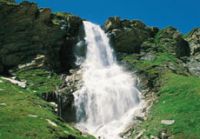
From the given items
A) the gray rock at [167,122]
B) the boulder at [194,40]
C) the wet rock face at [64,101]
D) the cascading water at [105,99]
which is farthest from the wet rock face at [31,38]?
the gray rock at [167,122]

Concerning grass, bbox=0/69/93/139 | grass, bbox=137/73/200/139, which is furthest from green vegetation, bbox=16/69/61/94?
grass, bbox=137/73/200/139

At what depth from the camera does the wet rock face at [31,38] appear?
3310 inches

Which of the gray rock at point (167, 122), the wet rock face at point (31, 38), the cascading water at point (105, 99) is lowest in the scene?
the gray rock at point (167, 122)

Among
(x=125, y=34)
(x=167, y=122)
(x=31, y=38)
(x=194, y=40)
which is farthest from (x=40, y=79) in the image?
(x=194, y=40)

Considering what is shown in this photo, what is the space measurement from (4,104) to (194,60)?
51597 mm

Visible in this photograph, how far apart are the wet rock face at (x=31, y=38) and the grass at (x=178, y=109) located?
20412 mm

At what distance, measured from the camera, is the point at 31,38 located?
8694 cm

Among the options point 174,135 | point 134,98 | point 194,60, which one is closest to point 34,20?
point 134,98

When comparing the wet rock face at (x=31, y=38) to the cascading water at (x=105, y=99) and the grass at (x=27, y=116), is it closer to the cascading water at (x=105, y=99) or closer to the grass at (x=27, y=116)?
the cascading water at (x=105, y=99)

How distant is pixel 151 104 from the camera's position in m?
70.8

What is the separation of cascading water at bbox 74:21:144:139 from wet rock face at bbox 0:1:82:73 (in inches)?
189

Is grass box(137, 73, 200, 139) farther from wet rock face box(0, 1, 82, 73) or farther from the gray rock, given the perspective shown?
wet rock face box(0, 1, 82, 73)

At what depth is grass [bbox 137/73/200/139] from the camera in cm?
5912

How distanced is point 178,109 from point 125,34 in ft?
114
